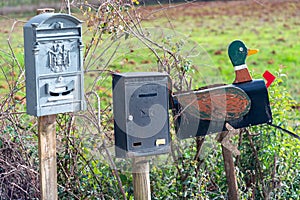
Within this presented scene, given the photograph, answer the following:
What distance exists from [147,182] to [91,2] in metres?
1.42

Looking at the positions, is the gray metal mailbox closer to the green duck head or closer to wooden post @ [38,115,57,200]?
wooden post @ [38,115,57,200]

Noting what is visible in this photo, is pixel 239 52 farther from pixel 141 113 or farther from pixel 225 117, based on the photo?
pixel 141 113

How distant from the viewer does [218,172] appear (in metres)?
5.17

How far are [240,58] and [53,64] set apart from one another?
1.32 m

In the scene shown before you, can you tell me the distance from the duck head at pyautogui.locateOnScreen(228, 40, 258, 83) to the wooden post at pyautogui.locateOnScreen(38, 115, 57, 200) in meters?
1.30

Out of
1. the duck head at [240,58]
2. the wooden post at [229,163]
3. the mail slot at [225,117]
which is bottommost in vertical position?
the wooden post at [229,163]

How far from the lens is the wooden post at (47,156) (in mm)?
3859

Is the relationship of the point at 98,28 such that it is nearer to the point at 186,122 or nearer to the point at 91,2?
the point at 91,2

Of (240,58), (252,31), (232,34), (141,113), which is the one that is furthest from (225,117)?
(252,31)

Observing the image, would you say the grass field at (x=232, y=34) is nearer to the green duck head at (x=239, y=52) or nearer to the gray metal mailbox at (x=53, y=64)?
the green duck head at (x=239, y=52)

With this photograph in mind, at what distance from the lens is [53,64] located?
3799 mm

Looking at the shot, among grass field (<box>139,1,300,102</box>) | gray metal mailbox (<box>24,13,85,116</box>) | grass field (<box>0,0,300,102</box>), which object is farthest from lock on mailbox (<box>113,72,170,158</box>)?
grass field (<box>139,1,300,102</box>)

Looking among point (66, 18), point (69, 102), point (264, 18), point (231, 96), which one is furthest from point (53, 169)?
point (264, 18)

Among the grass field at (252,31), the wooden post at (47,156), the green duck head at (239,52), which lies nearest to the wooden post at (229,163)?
the green duck head at (239,52)
